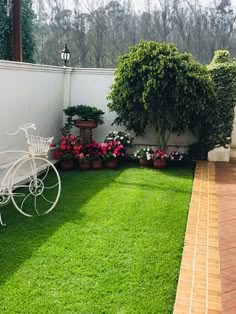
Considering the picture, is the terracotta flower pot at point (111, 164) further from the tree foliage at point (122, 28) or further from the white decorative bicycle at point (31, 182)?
the tree foliage at point (122, 28)

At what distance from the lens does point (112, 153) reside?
687 cm

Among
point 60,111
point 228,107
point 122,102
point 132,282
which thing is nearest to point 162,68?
point 122,102

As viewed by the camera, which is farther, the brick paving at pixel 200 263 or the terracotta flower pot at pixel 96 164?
the terracotta flower pot at pixel 96 164

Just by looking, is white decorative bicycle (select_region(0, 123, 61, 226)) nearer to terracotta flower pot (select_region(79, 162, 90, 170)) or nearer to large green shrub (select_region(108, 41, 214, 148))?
terracotta flower pot (select_region(79, 162, 90, 170))

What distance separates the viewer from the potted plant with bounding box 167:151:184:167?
23.6ft

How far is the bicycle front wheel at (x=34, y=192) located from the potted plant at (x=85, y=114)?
4.96 ft

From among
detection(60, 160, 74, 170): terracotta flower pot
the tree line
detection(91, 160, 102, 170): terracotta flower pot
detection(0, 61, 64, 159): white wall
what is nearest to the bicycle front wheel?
detection(0, 61, 64, 159): white wall

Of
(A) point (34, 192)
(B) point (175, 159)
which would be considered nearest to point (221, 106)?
(B) point (175, 159)

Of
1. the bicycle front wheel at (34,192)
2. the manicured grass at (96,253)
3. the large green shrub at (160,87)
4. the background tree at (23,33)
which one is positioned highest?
the background tree at (23,33)

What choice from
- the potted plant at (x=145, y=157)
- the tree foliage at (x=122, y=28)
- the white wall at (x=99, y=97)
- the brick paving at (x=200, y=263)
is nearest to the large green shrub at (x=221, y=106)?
the white wall at (x=99, y=97)

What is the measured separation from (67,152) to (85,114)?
86 cm

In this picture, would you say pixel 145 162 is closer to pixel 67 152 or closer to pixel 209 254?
pixel 67 152

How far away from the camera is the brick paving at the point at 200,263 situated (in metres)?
2.57

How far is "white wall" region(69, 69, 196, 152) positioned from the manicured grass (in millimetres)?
2651
